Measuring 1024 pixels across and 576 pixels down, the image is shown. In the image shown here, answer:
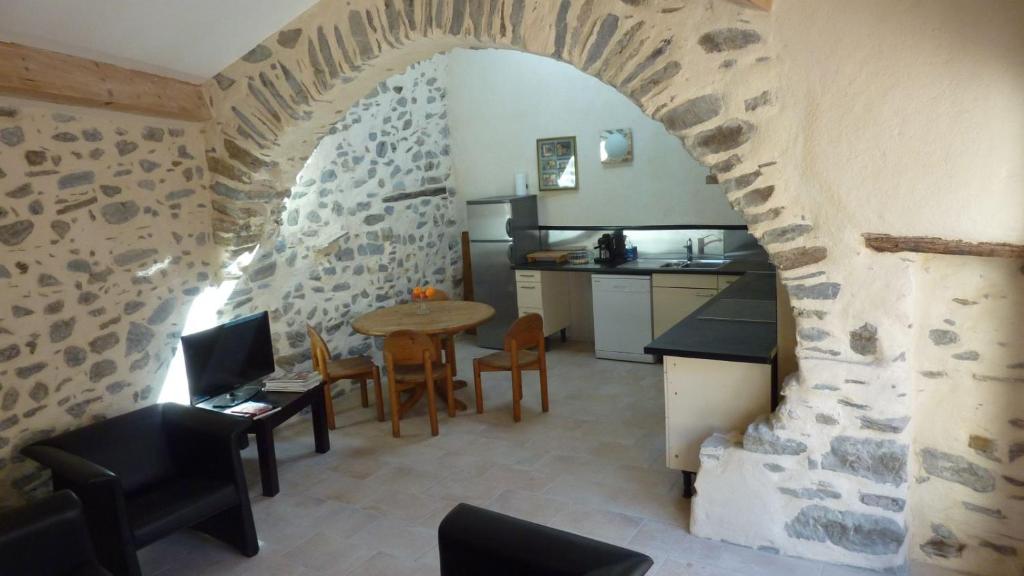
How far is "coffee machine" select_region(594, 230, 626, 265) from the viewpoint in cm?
657

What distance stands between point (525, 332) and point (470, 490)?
1.30 metres

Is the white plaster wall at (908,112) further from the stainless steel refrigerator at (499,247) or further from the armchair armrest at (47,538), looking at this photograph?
the stainless steel refrigerator at (499,247)

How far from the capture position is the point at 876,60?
2660 mm

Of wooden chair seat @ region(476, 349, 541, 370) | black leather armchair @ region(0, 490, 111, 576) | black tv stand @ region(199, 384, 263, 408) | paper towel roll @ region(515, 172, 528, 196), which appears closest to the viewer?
black leather armchair @ region(0, 490, 111, 576)

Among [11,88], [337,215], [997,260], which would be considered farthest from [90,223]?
[997,260]

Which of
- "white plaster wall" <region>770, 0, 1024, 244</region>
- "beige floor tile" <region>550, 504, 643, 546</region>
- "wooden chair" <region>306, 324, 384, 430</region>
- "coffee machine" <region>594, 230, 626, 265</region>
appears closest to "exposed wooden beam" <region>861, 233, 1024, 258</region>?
"white plaster wall" <region>770, 0, 1024, 244</region>

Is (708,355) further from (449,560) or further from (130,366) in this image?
(130,366)

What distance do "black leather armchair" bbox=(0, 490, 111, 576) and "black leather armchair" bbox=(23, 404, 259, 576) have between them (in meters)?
0.16

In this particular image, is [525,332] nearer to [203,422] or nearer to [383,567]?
[383,567]

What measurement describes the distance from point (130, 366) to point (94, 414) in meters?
0.31

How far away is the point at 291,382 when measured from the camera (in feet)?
14.8

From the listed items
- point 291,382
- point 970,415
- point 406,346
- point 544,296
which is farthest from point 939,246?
point 544,296

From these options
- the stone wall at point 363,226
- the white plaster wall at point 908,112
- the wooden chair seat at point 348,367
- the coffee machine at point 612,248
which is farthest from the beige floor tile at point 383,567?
the coffee machine at point 612,248

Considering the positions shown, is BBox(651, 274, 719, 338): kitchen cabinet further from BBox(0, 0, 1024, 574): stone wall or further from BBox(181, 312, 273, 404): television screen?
BBox(181, 312, 273, 404): television screen
